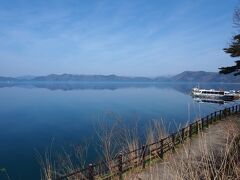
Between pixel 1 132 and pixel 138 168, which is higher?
pixel 138 168

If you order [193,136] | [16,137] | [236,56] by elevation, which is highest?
[236,56]

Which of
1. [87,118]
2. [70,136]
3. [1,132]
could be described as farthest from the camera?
[87,118]

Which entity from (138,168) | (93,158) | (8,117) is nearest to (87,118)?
(8,117)

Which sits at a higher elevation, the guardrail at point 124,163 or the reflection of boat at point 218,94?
the guardrail at point 124,163

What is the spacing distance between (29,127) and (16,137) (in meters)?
6.81

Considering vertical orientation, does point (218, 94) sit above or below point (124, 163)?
below

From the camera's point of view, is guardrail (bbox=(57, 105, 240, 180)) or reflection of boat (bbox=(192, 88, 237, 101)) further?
reflection of boat (bbox=(192, 88, 237, 101))

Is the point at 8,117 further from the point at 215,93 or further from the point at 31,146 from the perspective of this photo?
the point at 215,93

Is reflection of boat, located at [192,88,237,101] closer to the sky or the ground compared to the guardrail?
closer to the ground

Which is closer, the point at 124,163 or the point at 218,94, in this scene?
the point at 124,163

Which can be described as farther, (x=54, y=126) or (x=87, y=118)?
(x=87, y=118)

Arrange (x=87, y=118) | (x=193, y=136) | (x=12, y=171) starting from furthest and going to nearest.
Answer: (x=87, y=118)
(x=12, y=171)
(x=193, y=136)

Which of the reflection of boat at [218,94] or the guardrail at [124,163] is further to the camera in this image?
the reflection of boat at [218,94]

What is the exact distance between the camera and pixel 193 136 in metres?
17.2
